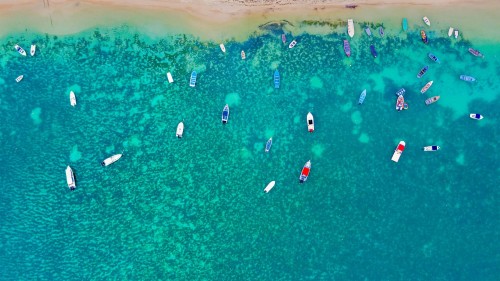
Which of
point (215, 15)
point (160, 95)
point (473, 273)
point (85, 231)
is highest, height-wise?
point (215, 15)

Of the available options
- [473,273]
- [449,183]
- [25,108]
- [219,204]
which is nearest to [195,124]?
[219,204]

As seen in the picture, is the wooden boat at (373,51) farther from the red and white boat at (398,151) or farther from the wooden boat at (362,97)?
the red and white boat at (398,151)

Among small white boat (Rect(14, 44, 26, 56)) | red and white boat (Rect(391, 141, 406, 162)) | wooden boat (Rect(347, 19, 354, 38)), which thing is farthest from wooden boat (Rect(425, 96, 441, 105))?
small white boat (Rect(14, 44, 26, 56))

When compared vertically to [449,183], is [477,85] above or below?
above

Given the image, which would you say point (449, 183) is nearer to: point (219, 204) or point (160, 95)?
point (219, 204)

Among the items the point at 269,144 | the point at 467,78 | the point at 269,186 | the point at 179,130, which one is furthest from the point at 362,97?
the point at 179,130

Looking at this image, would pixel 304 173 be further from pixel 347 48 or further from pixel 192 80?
pixel 192 80

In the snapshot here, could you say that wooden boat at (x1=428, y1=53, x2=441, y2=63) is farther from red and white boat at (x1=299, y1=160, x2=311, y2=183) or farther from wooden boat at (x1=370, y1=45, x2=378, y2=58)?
red and white boat at (x1=299, y1=160, x2=311, y2=183)
